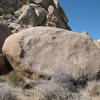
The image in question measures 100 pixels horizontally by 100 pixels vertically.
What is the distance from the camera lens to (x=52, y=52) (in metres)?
13.1

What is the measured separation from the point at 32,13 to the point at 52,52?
22.0 meters

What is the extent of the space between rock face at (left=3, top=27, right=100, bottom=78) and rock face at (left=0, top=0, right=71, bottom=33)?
51.9ft

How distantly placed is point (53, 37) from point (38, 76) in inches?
88.7

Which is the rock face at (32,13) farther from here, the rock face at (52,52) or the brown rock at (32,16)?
the rock face at (52,52)

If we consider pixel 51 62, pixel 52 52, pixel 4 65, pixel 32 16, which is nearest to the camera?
pixel 51 62

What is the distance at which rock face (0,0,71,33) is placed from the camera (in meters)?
33.3

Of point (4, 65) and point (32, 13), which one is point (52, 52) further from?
point (32, 13)

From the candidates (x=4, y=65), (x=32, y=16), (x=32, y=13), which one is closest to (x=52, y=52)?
(x=4, y=65)

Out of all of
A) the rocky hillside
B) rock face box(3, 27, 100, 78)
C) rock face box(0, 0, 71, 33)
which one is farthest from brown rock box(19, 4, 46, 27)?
rock face box(3, 27, 100, 78)

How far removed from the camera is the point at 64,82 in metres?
10.9

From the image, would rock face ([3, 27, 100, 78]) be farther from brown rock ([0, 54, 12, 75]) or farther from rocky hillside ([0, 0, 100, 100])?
brown rock ([0, 54, 12, 75])

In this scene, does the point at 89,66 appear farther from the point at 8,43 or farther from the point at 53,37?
the point at 8,43

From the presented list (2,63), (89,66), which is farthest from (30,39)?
(89,66)

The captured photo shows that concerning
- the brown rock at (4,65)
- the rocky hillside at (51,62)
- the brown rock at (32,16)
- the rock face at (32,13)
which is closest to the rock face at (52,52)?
the rocky hillside at (51,62)
